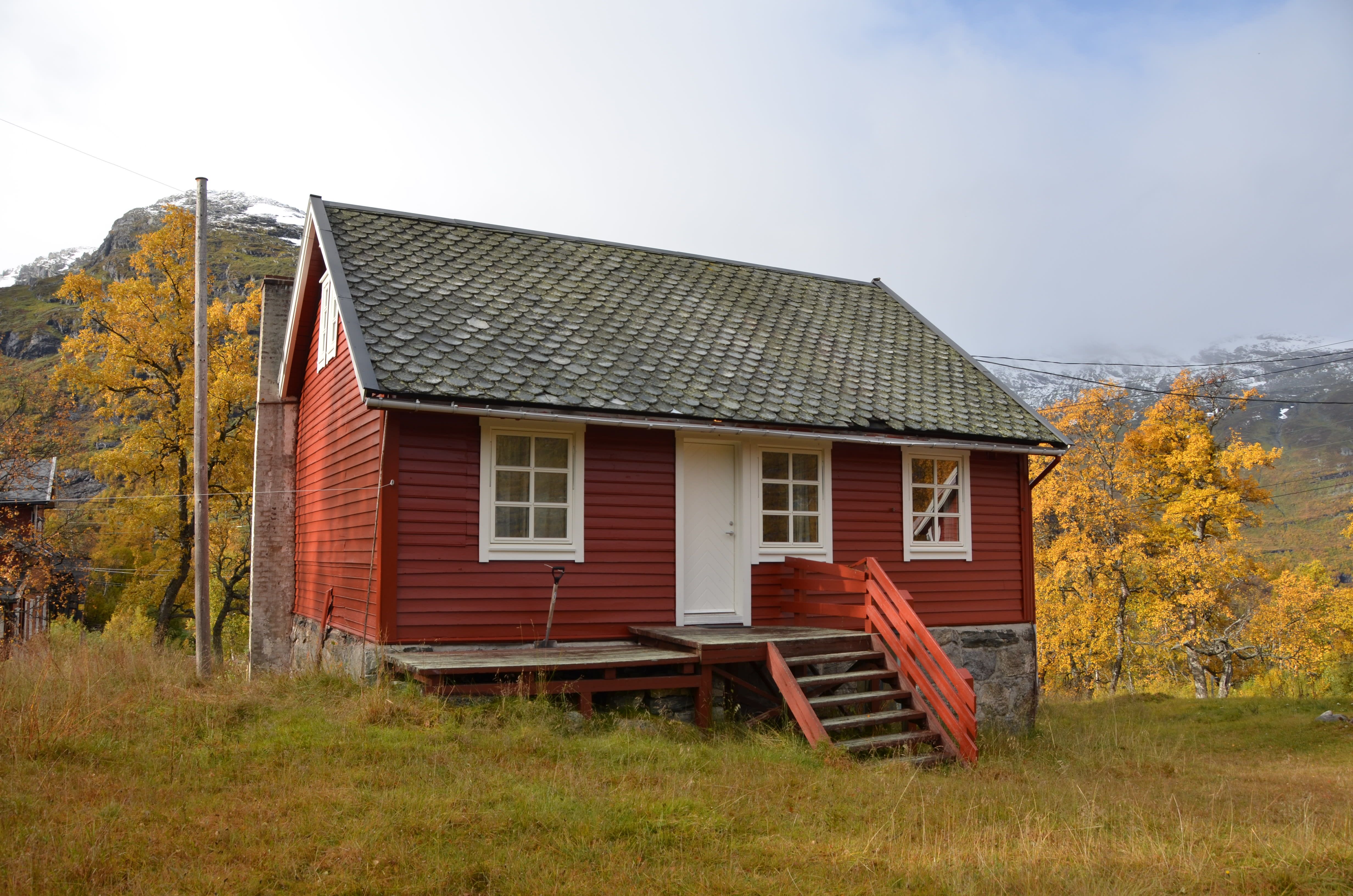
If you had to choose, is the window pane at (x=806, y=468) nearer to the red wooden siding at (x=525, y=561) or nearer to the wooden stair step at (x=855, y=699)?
the red wooden siding at (x=525, y=561)

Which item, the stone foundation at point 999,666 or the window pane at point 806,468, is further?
the stone foundation at point 999,666

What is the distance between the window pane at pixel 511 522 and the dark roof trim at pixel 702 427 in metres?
1.03

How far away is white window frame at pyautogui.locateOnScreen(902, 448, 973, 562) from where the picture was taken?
12984mm

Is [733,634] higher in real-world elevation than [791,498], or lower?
lower

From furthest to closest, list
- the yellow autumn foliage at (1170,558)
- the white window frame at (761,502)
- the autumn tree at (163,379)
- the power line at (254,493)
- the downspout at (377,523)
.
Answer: the yellow autumn foliage at (1170,558)
the autumn tree at (163,379)
the white window frame at (761,502)
the power line at (254,493)
the downspout at (377,523)

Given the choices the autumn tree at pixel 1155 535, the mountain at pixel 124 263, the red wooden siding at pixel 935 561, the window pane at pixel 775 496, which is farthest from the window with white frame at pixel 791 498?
the mountain at pixel 124 263

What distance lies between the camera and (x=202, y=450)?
1336 cm

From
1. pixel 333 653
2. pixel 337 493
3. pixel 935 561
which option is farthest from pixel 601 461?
pixel 935 561

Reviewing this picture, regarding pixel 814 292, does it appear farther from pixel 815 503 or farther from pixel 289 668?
pixel 289 668

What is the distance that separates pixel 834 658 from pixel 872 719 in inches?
39.0

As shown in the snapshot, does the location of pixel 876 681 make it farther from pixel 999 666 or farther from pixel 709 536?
pixel 999 666

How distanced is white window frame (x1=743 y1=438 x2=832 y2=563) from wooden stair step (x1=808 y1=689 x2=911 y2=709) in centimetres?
247

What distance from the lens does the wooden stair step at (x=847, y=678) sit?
31.2 feet

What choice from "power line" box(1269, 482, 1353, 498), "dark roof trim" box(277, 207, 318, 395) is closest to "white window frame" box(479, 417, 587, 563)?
"dark roof trim" box(277, 207, 318, 395)
